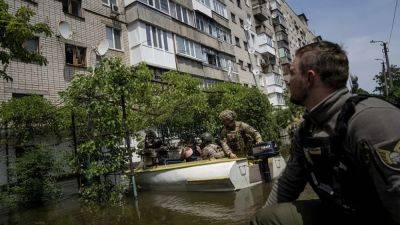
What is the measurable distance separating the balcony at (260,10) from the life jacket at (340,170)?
159 ft

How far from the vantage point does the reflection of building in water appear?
7002 millimetres

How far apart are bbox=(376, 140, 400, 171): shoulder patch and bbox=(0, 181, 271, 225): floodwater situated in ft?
15.2

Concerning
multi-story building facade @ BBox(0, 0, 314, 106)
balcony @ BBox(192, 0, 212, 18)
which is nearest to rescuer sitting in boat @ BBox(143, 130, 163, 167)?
multi-story building facade @ BBox(0, 0, 314, 106)

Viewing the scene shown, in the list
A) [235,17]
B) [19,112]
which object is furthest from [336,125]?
[235,17]

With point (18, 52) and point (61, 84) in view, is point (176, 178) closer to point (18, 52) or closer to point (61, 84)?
point (18, 52)

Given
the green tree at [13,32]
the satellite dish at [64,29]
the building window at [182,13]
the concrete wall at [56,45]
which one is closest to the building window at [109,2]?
the concrete wall at [56,45]

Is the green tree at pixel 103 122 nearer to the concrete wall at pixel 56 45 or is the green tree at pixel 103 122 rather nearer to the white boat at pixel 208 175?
the white boat at pixel 208 175

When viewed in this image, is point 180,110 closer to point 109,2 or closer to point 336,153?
point 109,2

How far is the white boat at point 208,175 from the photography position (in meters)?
9.21

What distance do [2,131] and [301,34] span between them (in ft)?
219

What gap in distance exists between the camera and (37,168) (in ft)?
36.0

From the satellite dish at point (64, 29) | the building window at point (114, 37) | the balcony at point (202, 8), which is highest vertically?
the balcony at point (202, 8)

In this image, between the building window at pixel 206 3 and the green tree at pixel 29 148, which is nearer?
the green tree at pixel 29 148

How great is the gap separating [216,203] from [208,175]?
4.52 ft
